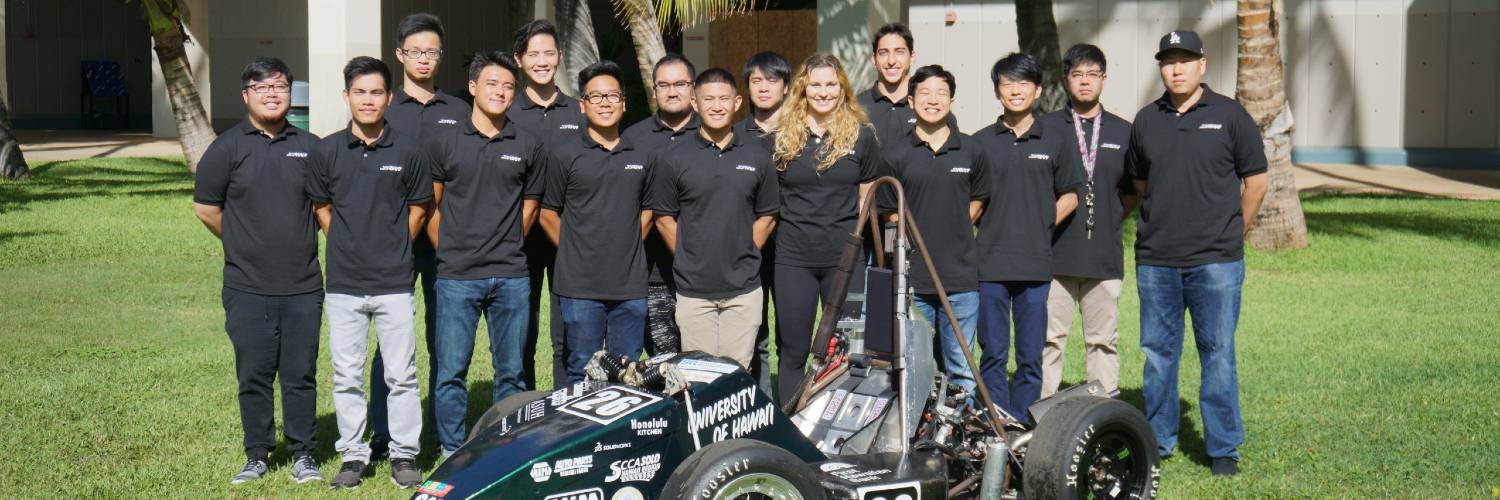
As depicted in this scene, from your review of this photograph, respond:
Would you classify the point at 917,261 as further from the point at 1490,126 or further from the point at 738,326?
the point at 1490,126

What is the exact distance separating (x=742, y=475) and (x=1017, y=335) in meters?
2.64

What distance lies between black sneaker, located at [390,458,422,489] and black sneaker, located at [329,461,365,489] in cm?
15

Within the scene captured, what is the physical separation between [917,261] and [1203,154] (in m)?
1.47

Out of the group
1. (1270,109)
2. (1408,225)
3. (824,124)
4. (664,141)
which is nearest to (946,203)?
(824,124)

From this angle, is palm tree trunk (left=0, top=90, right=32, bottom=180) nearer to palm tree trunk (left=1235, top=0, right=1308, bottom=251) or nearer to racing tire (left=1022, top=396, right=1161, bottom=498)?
palm tree trunk (left=1235, top=0, right=1308, bottom=251)

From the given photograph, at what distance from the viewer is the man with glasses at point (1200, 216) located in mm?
7266

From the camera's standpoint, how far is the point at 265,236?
694cm

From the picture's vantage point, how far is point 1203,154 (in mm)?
7250

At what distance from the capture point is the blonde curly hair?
7441 millimetres

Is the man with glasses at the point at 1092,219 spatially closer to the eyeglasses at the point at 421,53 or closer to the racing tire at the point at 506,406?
the racing tire at the point at 506,406

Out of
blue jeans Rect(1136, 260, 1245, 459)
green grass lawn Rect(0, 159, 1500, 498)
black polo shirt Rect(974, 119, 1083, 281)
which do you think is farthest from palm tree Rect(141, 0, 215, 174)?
blue jeans Rect(1136, 260, 1245, 459)

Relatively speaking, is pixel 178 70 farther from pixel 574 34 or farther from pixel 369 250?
pixel 369 250

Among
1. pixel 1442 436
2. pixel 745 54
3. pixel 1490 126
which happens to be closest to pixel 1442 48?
pixel 1490 126

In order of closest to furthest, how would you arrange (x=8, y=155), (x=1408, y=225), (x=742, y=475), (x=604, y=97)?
(x=742, y=475), (x=604, y=97), (x=1408, y=225), (x=8, y=155)
